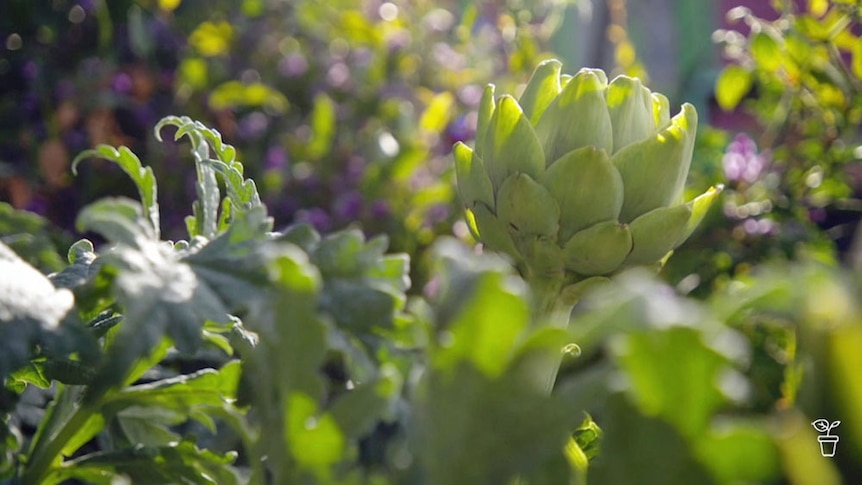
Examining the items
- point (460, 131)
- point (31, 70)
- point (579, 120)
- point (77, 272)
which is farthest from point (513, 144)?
point (31, 70)

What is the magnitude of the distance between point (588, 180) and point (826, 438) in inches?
7.7

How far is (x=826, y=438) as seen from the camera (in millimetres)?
172

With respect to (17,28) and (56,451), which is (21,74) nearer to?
(17,28)

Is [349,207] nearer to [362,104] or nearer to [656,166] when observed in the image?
[362,104]

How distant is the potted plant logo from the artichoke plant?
0.19m

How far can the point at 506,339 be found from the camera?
0.18 m

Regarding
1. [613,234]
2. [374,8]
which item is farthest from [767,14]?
[613,234]

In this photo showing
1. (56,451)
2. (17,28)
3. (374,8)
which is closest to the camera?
(56,451)

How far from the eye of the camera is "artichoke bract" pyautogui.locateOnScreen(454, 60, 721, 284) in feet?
1.18

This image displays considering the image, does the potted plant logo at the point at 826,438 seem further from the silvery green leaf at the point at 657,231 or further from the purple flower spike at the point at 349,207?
the purple flower spike at the point at 349,207

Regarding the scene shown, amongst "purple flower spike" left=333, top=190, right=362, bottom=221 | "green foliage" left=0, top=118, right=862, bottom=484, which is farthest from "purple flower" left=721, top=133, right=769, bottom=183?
"green foliage" left=0, top=118, right=862, bottom=484

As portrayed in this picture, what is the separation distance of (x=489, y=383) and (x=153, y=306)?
88mm

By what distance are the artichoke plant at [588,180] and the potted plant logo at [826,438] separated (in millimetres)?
192

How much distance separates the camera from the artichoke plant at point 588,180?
0.36 m
